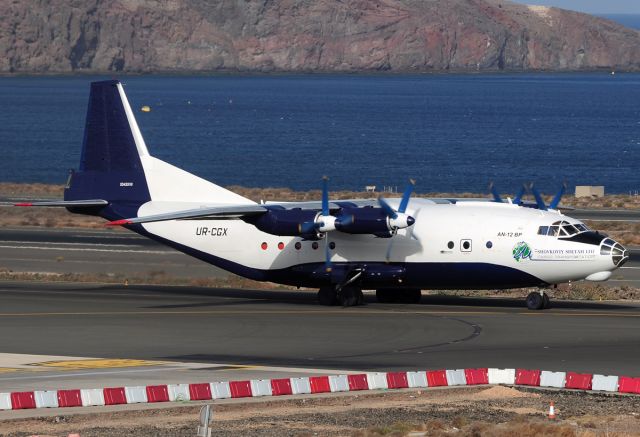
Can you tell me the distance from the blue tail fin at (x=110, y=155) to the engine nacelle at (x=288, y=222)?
625 centimetres

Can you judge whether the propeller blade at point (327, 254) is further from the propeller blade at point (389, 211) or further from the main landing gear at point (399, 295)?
the propeller blade at point (389, 211)

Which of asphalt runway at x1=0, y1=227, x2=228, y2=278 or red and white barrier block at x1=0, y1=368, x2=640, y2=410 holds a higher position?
red and white barrier block at x1=0, y1=368, x2=640, y2=410

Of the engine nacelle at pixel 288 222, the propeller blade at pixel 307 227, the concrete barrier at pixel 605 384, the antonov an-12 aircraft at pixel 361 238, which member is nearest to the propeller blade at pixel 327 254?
the antonov an-12 aircraft at pixel 361 238

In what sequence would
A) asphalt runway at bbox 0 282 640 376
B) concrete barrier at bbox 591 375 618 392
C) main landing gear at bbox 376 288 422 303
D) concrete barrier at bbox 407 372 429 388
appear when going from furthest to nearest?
main landing gear at bbox 376 288 422 303 → asphalt runway at bbox 0 282 640 376 → concrete barrier at bbox 407 372 429 388 → concrete barrier at bbox 591 375 618 392

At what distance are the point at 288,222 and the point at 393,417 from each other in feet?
63.0

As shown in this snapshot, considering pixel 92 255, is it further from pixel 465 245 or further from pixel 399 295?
pixel 465 245

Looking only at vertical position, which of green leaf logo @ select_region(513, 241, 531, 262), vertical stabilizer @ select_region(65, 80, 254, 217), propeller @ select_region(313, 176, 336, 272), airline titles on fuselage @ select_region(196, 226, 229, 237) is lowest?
green leaf logo @ select_region(513, 241, 531, 262)

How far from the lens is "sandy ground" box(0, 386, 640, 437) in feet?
68.2

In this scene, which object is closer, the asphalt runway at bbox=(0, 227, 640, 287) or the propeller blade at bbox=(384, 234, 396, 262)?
the propeller blade at bbox=(384, 234, 396, 262)

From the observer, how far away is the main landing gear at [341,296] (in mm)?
42406

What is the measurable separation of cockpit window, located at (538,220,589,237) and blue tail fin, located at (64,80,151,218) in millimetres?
14536

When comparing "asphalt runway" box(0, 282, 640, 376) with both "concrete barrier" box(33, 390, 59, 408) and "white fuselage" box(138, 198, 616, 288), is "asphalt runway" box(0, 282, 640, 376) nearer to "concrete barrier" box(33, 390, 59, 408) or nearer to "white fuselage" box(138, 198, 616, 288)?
"white fuselage" box(138, 198, 616, 288)

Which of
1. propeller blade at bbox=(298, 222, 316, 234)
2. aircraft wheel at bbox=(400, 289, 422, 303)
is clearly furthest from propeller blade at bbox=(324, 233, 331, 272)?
aircraft wheel at bbox=(400, 289, 422, 303)

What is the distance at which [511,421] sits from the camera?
22094 mm
